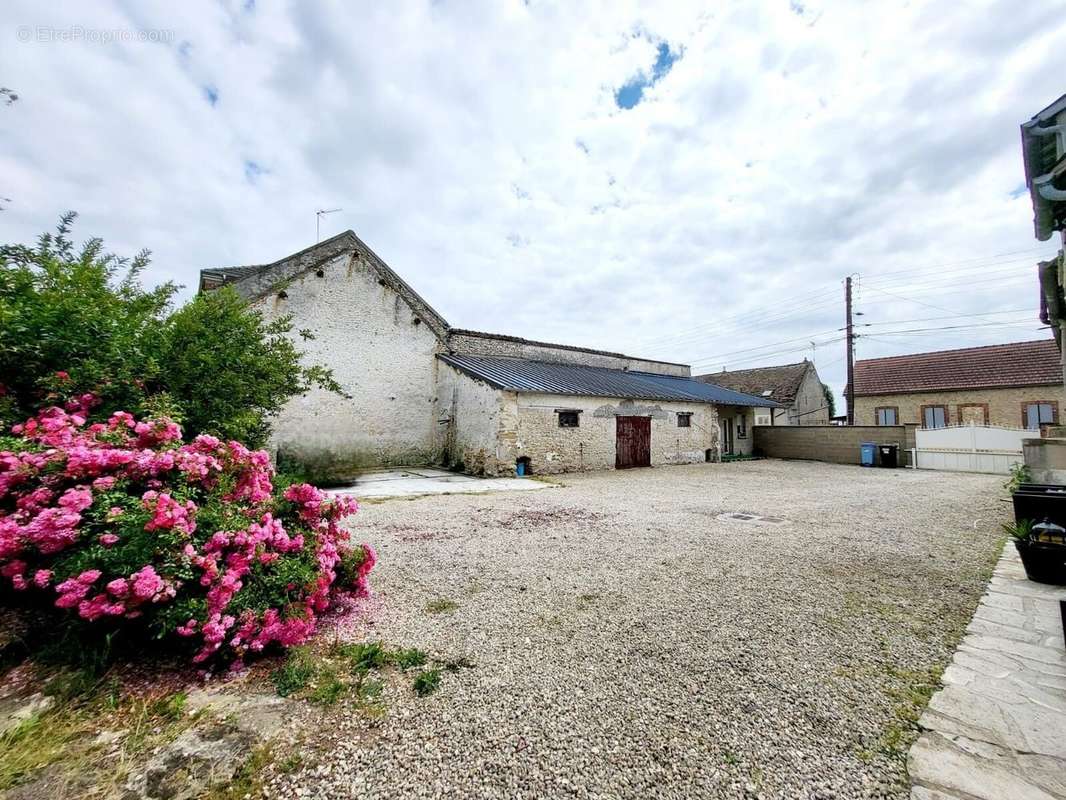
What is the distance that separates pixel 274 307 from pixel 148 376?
10.1 meters

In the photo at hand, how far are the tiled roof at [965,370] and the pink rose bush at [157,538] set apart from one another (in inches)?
1168

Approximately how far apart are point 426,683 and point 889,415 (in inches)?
1166

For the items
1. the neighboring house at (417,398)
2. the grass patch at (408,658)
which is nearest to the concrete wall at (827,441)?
the neighboring house at (417,398)

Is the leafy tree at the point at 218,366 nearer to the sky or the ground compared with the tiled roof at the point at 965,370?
nearer to the ground

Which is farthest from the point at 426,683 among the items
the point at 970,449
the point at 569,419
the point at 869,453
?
the point at 970,449

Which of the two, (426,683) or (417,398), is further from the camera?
(417,398)

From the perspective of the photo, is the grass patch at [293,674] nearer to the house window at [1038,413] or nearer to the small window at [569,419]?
the small window at [569,419]

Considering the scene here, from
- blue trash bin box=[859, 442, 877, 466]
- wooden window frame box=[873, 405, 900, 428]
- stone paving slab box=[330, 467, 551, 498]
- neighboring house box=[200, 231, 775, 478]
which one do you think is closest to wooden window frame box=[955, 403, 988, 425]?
wooden window frame box=[873, 405, 900, 428]

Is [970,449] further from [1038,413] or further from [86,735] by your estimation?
[86,735]

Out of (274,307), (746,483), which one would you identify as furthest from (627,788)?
(274,307)

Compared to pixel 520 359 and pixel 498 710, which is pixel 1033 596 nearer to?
pixel 498 710

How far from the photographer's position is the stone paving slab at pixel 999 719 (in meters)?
1.84

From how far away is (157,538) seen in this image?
2.53 m

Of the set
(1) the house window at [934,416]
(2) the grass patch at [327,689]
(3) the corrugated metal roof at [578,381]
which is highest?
(3) the corrugated metal roof at [578,381]
